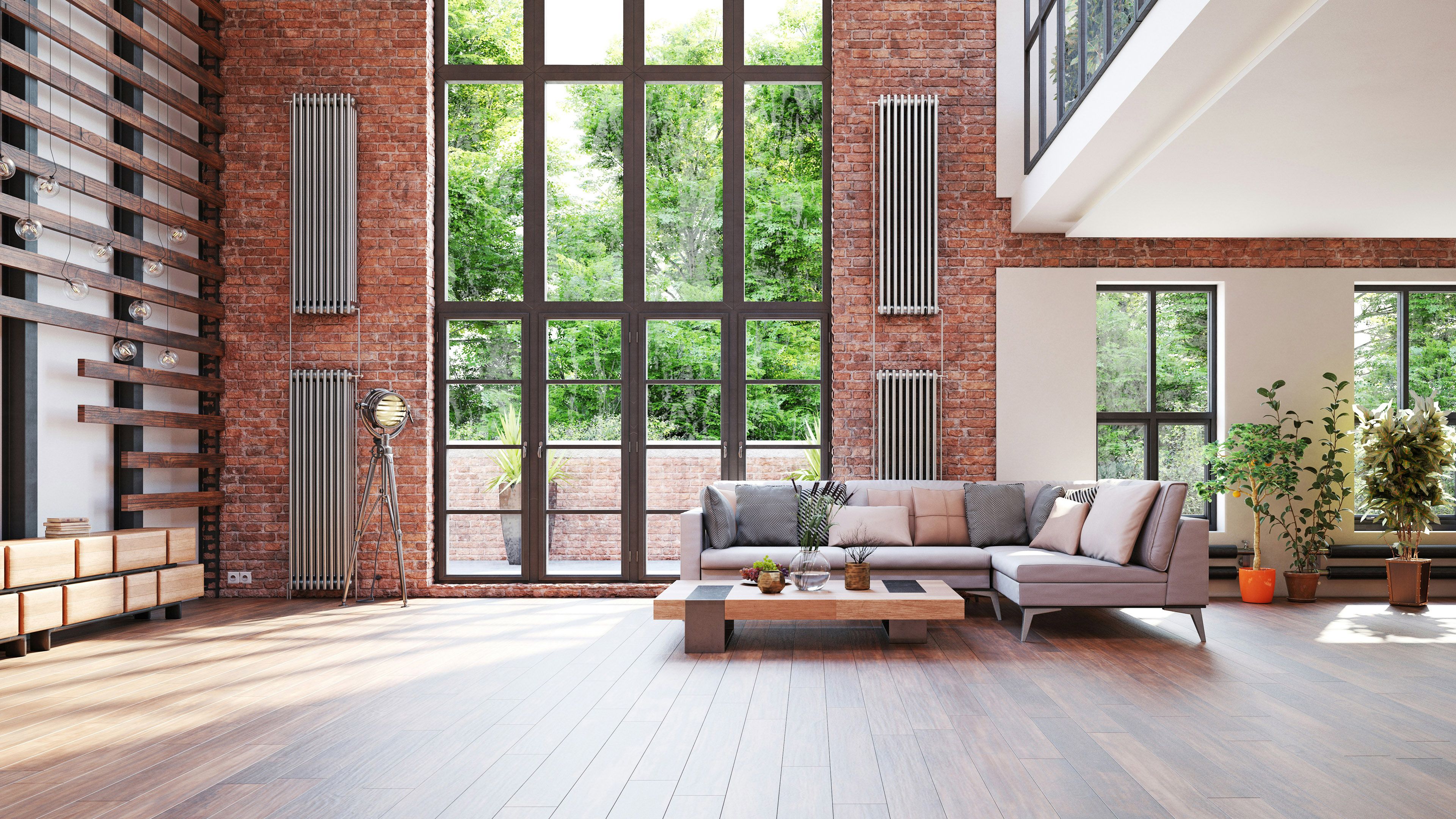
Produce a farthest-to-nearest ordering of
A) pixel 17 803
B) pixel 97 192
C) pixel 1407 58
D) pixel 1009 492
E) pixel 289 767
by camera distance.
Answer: pixel 1009 492, pixel 97 192, pixel 1407 58, pixel 289 767, pixel 17 803

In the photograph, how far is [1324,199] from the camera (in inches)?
250

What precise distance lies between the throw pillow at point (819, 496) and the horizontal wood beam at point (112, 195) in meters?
5.16

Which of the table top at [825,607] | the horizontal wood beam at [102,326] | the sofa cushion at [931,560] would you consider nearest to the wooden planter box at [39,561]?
the horizontal wood beam at [102,326]

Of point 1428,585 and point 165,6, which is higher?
point 165,6

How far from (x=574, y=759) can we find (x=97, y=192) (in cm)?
538

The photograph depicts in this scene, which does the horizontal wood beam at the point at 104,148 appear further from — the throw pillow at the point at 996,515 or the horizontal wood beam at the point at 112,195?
the throw pillow at the point at 996,515

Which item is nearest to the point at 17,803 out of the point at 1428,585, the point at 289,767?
the point at 289,767

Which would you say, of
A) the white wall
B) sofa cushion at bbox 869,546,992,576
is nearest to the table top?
sofa cushion at bbox 869,546,992,576

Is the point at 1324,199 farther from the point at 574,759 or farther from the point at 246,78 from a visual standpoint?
the point at 246,78

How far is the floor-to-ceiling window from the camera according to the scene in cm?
756

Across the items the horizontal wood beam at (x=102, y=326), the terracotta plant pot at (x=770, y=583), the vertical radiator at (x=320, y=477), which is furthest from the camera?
the vertical radiator at (x=320, y=477)

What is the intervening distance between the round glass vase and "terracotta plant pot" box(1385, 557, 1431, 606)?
15.6ft

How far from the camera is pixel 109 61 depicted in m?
6.22

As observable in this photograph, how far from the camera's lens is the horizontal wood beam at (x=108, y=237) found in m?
5.42
